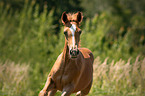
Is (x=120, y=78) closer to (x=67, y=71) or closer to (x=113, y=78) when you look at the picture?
(x=113, y=78)

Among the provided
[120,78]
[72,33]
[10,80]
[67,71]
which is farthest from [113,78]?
[72,33]

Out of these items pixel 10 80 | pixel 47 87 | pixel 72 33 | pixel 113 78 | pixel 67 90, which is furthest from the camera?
pixel 113 78

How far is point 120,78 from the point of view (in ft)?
29.6

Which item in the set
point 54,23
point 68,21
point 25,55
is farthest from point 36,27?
point 68,21

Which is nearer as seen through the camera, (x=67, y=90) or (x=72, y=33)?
(x=72, y=33)

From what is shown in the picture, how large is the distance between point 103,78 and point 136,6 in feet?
167

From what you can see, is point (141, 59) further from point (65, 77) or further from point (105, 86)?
point (65, 77)

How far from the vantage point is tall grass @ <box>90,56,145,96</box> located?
8648mm

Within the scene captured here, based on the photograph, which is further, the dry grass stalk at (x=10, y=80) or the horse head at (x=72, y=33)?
the dry grass stalk at (x=10, y=80)

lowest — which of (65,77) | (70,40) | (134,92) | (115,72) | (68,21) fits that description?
(134,92)

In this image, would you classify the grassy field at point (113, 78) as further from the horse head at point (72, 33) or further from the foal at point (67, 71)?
the horse head at point (72, 33)

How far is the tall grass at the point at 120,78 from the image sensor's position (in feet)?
28.4

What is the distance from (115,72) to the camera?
8.99 meters

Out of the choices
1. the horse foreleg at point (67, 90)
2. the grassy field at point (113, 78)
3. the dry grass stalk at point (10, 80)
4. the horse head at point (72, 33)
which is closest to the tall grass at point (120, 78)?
the grassy field at point (113, 78)
